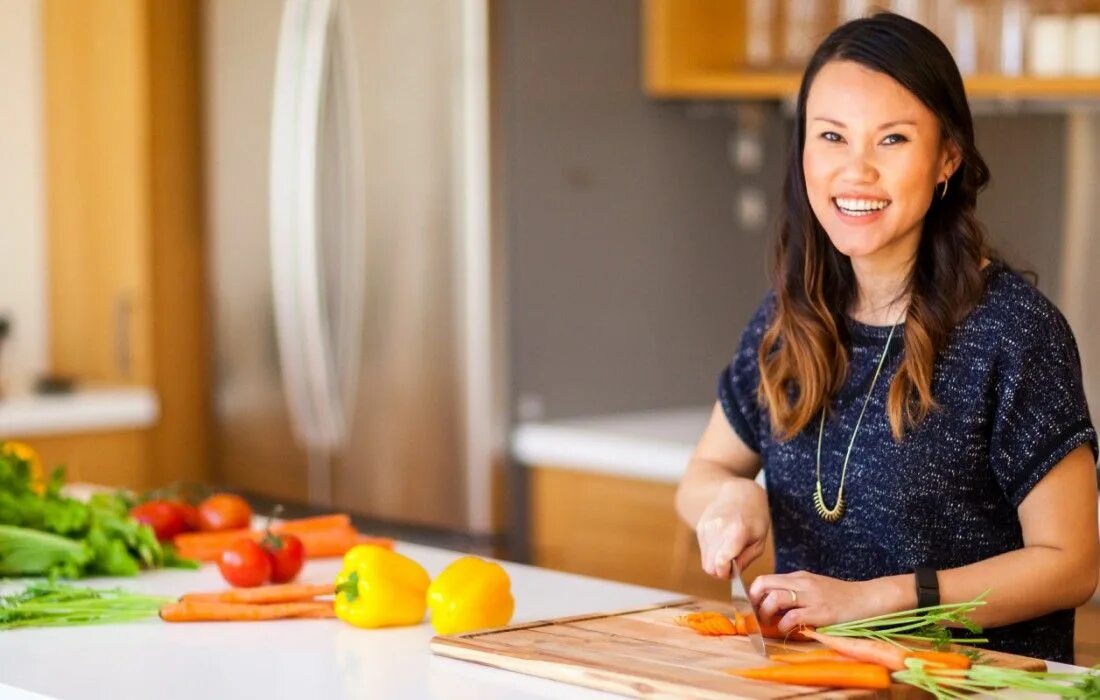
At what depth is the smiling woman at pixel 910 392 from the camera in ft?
6.17

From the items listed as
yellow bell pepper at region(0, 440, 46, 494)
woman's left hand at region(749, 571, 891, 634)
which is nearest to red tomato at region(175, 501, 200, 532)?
yellow bell pepper at region(0, 440, 46, 494)

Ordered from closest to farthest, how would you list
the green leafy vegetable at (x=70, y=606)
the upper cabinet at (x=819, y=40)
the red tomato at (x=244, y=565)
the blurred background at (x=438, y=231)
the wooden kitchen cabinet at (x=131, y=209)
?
the green leafy vegetable at (x=70, y=606), the red tomato at (x=244, y=565), the upper cabinet at (x=819, y=40), the blurred background at (x=438, y=231), the wooden kitchen cabinet at (x=131, y=209)

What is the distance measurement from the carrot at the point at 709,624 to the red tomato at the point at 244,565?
60 cm

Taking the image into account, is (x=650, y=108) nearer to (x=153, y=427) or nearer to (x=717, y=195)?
(x=717, y=195)

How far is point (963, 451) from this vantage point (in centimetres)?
197

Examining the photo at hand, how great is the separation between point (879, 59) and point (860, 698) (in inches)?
30.9

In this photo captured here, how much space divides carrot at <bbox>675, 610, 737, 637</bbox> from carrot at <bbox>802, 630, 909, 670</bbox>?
13cm

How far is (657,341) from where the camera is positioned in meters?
4.16

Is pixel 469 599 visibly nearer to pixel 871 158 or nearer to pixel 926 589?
pixel 926 589

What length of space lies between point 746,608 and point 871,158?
548 mm

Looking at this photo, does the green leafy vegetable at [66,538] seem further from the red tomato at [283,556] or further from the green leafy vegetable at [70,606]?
the red tomato at [283,556]

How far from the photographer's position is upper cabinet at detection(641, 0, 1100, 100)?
3.46 m

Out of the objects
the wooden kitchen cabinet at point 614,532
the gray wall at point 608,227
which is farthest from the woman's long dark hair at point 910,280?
the gray wall at point 608,227

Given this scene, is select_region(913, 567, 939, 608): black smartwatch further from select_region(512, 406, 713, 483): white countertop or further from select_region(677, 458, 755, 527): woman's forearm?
select_region(512, 406, 713, 483): white countertop
